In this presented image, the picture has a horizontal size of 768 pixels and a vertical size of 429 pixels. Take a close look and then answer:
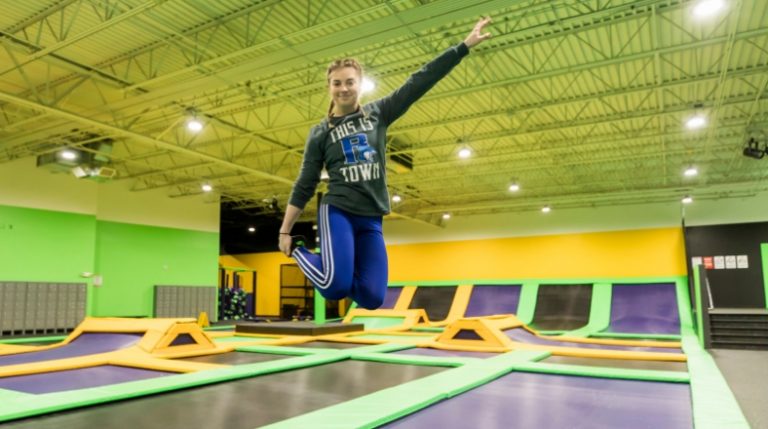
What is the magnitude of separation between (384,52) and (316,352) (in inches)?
157

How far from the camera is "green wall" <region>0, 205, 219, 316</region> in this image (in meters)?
10.7

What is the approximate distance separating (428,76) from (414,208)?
598 inches

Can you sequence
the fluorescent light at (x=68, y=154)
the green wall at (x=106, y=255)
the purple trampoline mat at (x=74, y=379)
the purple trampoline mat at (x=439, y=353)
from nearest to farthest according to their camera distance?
1. the purple trampoline mat at (x=74, y=379)
2. the purple trampoline mat at (x=439, y=353)
3. the fluorescent light at (x=68, y=154)
4. the green wall at (x=106, y=255)

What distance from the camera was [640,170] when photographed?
12898 mm

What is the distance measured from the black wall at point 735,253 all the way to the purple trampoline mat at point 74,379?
510 inches

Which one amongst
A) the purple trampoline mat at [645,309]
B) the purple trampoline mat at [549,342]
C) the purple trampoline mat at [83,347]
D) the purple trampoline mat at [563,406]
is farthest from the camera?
the purple trampoline mat at [645,309]

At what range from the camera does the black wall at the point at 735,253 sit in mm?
13125

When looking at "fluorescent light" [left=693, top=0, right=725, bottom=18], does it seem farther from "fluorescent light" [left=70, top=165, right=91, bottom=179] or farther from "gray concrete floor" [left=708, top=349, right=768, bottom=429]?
"fluorescent light" [left=70, top=165, right=91, bottom=179]

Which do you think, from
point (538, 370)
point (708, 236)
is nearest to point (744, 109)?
point (708, 236)

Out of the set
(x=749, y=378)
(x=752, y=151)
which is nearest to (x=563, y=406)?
(x=749, y=378)

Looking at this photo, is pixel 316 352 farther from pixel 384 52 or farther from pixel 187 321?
pixel 384 52

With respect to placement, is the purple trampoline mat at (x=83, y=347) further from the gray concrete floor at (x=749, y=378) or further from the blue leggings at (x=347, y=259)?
the gray concrete floor at (x=749, y=378)

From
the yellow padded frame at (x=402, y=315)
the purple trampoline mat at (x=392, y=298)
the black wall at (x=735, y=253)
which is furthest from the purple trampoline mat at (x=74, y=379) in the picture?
the black wall at (x=735, y=253)

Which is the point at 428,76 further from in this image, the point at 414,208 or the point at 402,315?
the point at 414,208
